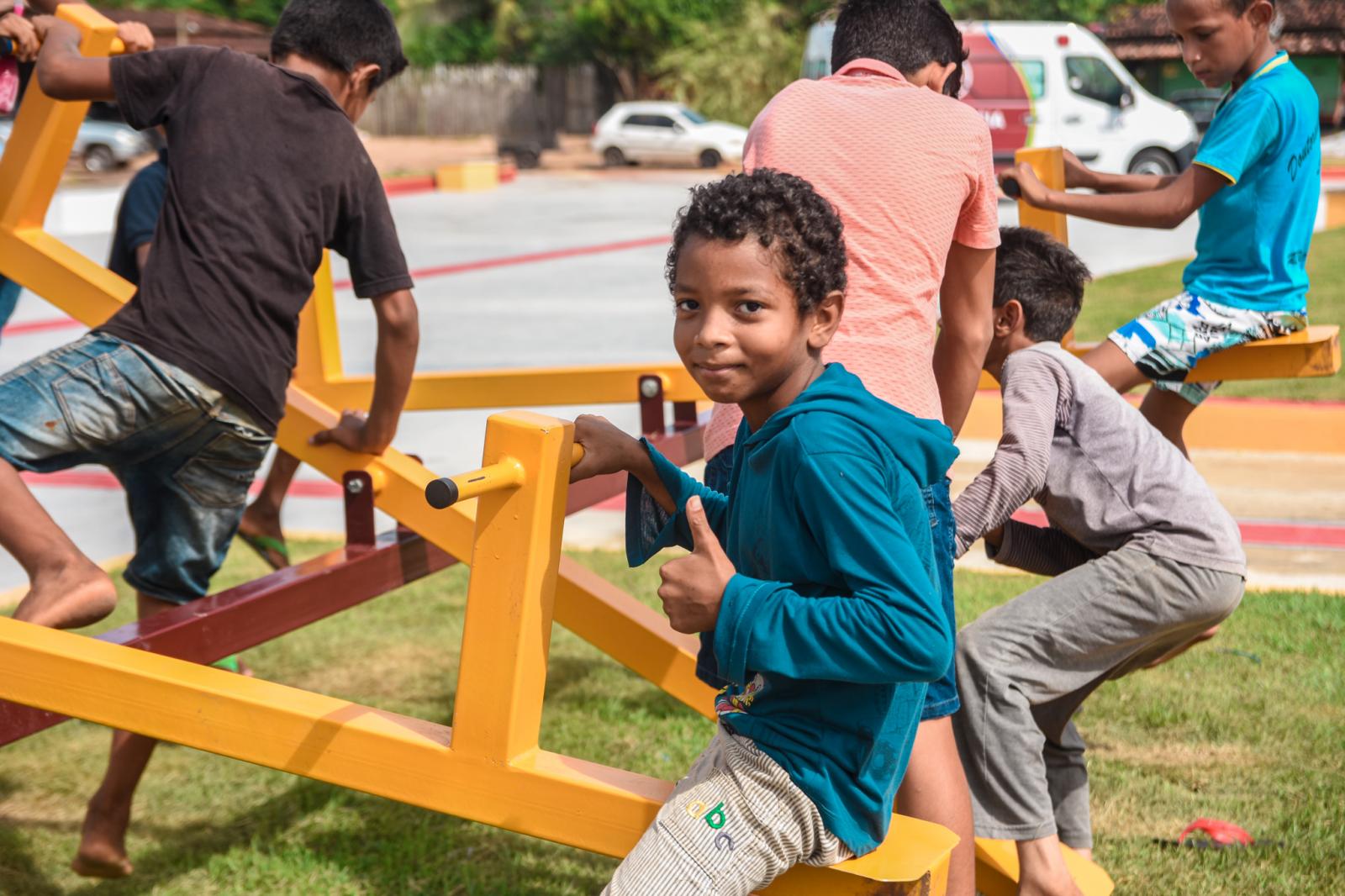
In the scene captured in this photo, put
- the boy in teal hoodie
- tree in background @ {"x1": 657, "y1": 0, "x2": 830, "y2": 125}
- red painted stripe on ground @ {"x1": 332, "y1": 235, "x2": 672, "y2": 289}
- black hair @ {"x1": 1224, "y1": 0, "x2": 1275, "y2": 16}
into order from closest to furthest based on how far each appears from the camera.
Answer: the boy in teal hoodie
black hair @ {"x1": 1224, "y1": 0, "x2": 1275, "y2": 16}
red painted stripe on ground @ {"x1": 332, "y1": 235, "x2": 672, "y2": 289}
tree in background @ {"x1": 657, "y1": 0, "x2": 830, "y2": 125}


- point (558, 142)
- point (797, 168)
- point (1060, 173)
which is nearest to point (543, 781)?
point (797, 168)

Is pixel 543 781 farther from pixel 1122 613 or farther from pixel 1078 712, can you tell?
pixel 1078 712

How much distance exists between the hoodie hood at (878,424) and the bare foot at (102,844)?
2084 mm

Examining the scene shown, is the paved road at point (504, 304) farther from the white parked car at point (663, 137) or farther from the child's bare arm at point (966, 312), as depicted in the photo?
the white parked car at point (663, 137)

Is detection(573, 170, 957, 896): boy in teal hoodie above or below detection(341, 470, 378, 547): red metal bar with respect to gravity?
above

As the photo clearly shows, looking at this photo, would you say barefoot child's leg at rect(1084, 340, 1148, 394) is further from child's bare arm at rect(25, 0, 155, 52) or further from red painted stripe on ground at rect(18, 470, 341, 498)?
red painted stripe on ground at rect(18, 470, 341, 498)

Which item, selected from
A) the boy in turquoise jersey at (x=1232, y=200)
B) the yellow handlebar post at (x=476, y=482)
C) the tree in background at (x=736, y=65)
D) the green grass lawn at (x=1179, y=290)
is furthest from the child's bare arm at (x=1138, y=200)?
the tree in background at (x=736, y=65)

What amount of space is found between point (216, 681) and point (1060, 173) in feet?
7.69

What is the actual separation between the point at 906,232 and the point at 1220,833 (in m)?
1.67

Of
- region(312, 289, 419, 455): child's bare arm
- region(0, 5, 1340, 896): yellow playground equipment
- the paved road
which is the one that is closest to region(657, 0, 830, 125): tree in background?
the paved road

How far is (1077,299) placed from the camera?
2.96 metres

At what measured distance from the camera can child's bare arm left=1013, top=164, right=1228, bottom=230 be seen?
3.29m

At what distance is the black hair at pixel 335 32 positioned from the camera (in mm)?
3092

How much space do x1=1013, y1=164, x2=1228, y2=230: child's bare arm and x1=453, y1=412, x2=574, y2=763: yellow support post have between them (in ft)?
5.33
